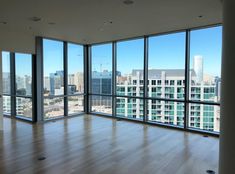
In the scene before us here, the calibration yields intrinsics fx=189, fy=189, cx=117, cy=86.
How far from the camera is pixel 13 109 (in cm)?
722

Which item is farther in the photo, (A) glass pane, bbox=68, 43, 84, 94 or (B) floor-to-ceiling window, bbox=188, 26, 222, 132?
(A) glass pane, bbox=68, 43, 84, 94

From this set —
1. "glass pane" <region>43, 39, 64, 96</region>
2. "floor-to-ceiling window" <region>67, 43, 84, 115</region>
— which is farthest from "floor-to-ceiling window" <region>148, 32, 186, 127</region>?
"glass pane" <region>43, 39, 64, 96</region>

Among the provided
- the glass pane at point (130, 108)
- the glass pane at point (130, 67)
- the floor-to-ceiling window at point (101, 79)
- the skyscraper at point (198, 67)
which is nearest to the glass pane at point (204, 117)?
the skyscraper at point (198, 67)

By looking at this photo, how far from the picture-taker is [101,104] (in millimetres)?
7773

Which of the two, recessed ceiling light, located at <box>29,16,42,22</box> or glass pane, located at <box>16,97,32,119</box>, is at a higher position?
recessed ceiling light, located at <box>29,16,42,22</box>

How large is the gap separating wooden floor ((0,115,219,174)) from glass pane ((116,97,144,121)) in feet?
2.44

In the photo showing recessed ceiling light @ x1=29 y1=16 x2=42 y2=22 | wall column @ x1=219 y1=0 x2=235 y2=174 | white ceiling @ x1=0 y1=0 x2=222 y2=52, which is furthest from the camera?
recessed ceiling light @ x1=29 y1=16 x2=42 y2=22

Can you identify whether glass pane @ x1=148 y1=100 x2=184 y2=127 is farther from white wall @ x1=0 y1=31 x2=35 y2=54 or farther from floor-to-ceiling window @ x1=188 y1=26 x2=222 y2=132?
white wall @ x1=0 y1=31 x2=35 y2=54

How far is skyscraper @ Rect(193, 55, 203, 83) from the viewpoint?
5284 mm

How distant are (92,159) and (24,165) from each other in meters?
1.19

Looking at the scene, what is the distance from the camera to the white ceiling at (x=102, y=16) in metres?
3.53

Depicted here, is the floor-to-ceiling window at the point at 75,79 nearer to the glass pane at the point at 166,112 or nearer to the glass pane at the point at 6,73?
the glass pane at the point at 6,73

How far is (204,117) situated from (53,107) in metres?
5.01

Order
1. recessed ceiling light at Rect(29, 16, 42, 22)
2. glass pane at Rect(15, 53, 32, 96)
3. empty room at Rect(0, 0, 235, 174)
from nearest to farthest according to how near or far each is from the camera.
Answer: empty room at Rect(0, 0, 235, 174) < recessed ceiling light at Rect(29, 16, 42, 22) < glass pane at Rect(15, 53, 32, 96)
